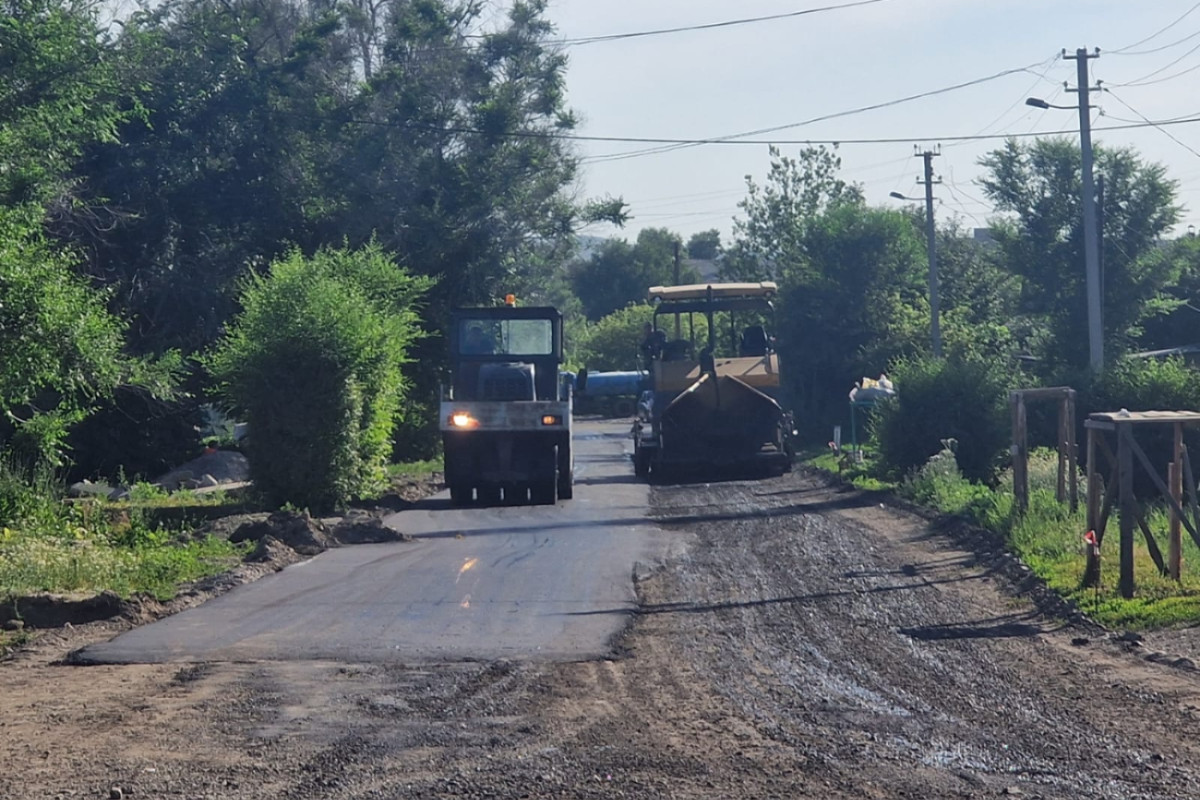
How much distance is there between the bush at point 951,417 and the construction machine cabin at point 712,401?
2384 millimetres

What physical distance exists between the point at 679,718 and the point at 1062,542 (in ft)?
25.1

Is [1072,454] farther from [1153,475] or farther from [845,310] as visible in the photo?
[845,310]

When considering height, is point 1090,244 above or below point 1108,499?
above

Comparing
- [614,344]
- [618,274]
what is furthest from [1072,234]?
[618,274]

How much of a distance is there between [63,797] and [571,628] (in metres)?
5.01

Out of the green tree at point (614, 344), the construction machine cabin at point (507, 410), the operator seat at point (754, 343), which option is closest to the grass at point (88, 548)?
the construction machine cabin at point (507, 410)

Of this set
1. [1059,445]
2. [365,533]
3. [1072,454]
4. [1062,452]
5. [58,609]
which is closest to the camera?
[58,609]

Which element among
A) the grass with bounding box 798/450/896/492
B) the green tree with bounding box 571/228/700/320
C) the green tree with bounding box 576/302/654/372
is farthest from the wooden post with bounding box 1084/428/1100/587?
the green tree with bounding box 571/228/700/320

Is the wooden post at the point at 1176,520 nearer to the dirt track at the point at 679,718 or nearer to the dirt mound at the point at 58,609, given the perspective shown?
the dirt track at the point at 679,718

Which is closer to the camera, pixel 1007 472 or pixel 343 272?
pixel 1007 472

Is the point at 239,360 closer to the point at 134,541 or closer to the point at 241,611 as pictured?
the point at 134,541

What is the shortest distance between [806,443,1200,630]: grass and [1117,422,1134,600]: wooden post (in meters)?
0.14

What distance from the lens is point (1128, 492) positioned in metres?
11.6

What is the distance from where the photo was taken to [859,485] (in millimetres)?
24594
